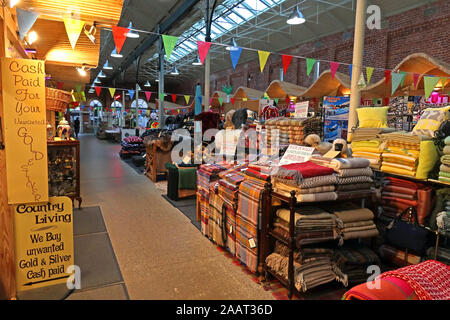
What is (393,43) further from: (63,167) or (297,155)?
(63,167)

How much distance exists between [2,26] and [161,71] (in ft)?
41.3

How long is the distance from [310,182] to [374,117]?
1.32 meters

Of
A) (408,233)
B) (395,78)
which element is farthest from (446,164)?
(395,78)

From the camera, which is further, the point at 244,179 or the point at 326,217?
the point at 244,179

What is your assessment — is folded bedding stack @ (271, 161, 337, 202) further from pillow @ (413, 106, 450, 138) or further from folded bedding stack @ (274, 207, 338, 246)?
pillow @ (413, 106, 450, 138)

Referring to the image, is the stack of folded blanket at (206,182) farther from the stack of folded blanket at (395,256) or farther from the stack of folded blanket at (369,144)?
the stack of folded blanket at (395,256)

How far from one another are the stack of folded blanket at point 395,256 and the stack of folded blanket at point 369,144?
819 millimetres

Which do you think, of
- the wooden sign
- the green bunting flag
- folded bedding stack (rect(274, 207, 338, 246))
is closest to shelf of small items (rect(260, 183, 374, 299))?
folded bedding stack (rect(274, 207, 338, 246))

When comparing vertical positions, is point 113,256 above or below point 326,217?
below

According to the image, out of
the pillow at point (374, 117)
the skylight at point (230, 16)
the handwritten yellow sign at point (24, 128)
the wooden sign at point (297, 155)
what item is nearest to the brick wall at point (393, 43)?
the skylight at point (230, 16)

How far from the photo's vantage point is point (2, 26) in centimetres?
216
